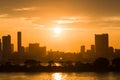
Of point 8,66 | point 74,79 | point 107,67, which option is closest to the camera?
point 74,79

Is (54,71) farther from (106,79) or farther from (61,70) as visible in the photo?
(106,79)

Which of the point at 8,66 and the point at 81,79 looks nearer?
the point at 81,79

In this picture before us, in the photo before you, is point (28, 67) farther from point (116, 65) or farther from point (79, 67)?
point (116, 65)

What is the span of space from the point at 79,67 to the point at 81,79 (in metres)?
65.7

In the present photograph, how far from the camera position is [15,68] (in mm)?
191500

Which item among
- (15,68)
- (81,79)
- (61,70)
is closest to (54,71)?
(61,70)

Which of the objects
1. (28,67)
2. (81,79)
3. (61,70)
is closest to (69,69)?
(61,70)

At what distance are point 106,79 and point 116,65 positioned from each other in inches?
2571

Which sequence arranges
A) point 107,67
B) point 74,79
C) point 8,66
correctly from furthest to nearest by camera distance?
point 8,66
point 107,67
point 74,79

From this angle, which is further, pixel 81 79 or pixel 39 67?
pixel 39 67

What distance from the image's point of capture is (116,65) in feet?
613

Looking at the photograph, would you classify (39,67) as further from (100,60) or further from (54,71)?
Result: (100,60)

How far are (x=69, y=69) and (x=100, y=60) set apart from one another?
12233 millimetres

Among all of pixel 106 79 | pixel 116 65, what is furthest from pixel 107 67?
pixel 106 79
